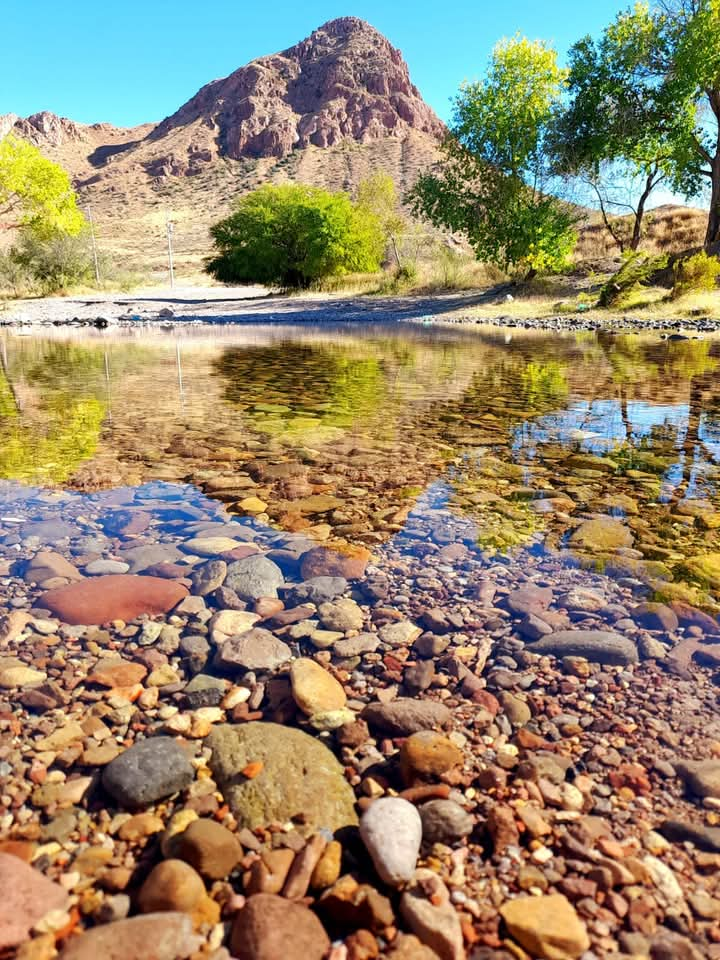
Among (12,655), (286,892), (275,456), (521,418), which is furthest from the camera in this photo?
(521,418)

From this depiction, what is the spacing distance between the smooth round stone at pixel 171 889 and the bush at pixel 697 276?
72.3ft

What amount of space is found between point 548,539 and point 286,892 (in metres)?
2.46

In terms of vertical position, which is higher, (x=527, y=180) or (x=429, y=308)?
(x=527, y=180)

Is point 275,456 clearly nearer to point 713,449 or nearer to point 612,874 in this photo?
point 713,449

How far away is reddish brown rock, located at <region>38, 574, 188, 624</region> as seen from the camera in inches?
105

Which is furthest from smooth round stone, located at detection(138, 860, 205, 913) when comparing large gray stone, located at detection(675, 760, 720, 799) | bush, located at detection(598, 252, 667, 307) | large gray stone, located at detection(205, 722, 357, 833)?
bush, located at detection(598, 252, 667, 307)

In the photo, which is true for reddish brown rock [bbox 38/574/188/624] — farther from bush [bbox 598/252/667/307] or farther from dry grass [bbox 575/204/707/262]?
dry grass [bbox 575/204/707/262]

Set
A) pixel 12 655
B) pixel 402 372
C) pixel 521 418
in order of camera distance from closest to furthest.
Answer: pixel 12 655 → pixel 521 418 → pixel 402 372

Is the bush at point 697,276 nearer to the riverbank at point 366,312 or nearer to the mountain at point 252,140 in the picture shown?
the riverbank at point 366,312

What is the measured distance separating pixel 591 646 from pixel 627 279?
21093 millimetres

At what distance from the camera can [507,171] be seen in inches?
942

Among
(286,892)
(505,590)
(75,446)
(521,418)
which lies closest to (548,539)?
(505,590)

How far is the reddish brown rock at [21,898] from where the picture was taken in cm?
130

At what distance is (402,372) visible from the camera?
1048 cm
